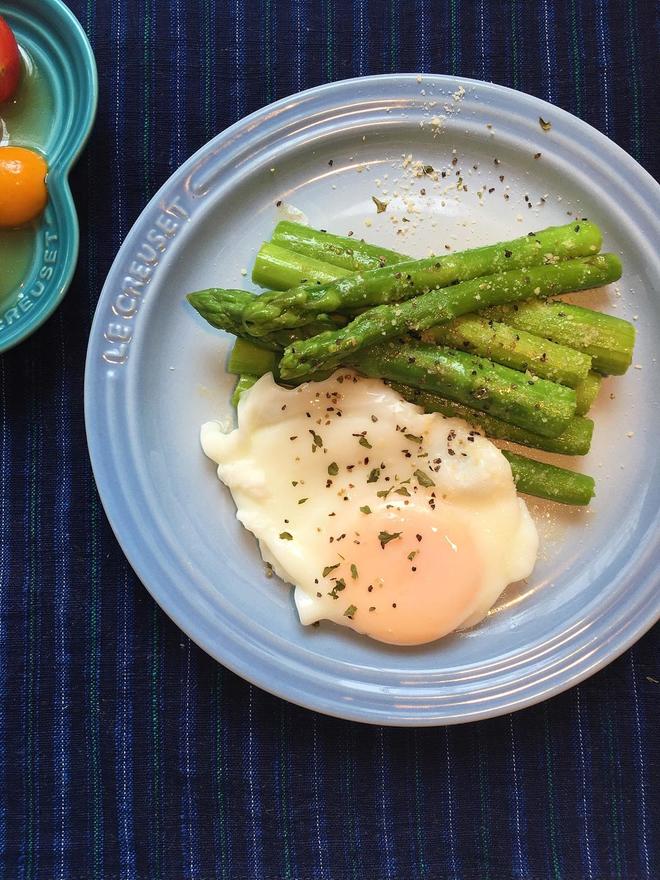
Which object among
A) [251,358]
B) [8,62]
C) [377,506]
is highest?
[8,62]

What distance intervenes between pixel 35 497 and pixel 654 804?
308 centimetres

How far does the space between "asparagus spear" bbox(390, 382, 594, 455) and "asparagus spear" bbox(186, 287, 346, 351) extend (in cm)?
41

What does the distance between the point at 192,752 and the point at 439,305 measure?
2214 mm

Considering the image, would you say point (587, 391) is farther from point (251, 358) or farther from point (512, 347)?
point (251, 358)

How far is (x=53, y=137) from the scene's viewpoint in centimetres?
338

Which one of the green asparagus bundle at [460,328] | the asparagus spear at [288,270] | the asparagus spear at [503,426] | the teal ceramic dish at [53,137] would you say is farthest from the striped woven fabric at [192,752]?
the asparagus spear at [503,426]

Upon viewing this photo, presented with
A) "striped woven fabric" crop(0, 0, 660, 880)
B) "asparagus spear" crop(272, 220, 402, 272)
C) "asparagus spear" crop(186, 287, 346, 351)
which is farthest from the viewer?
"striped woven fabric" crop(0, 0, 660, 880)

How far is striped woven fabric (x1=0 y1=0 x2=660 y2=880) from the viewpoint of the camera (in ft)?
11.0

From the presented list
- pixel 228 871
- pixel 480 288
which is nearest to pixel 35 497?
pixel 228 871

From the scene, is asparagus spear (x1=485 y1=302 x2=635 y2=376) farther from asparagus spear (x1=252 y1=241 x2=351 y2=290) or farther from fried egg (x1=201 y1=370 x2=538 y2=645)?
asparagus spear (x1=252 y1=241 x2=351 y2=290)

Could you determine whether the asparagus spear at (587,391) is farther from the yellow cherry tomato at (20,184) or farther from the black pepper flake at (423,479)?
the yellow cherry tomato at (20,184)

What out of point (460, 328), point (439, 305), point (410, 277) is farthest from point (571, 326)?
point (410, 277)

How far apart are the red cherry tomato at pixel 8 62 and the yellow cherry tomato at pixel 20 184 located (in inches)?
10.7

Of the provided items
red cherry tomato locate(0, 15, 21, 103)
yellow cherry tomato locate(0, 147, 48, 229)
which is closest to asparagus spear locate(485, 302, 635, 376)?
yellow cherry tomato locate(0, 147, 48, 229)
